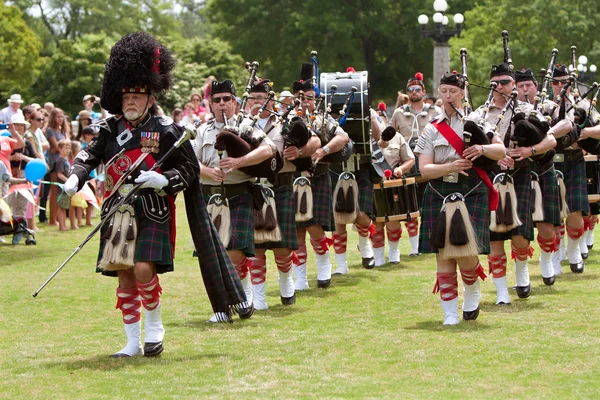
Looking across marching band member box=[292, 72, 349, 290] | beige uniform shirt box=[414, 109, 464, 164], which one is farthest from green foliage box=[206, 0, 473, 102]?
beige uniform shirt box=[414, 109, 464, 164]

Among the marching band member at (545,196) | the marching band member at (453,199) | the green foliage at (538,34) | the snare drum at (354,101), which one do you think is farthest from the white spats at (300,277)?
the green foliage at (538,34)

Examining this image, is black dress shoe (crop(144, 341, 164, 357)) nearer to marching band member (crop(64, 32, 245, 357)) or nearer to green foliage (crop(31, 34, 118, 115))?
marching band member (crop(64, 32, 245, 357))

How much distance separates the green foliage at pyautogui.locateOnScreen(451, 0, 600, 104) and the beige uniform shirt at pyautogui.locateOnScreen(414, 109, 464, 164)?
100ft

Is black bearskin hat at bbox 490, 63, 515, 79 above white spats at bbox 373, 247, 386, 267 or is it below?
above

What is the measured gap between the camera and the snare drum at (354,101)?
11.5m

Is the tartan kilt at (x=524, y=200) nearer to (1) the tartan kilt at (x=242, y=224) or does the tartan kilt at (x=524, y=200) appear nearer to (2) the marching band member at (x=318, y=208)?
(2) the marching band member at (x=318, y=208)

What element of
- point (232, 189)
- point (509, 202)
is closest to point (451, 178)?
point (509, 202)

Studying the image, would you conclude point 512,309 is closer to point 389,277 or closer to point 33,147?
point 389,277

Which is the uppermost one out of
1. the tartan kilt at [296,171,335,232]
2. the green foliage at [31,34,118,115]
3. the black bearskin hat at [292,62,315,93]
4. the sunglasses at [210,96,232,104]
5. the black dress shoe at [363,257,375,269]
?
the green foliage at [31,34,118,115]

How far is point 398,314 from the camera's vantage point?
9164 millimetres

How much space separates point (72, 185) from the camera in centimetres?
719

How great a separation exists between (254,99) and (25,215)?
6.40 metres

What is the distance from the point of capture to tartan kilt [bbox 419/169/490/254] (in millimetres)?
8445

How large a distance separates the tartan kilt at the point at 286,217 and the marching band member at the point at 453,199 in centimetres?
149
